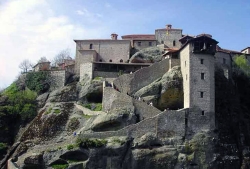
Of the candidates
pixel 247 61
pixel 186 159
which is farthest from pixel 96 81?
pixel 247 61

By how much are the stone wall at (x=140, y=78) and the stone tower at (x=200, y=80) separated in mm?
4284

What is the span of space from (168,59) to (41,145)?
→ 19917mm

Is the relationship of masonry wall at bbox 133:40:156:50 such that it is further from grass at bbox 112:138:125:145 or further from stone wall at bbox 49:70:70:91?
grass at bbox 112:138:125:145

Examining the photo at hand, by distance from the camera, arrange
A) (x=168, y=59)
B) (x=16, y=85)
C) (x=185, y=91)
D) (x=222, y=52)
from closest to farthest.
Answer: (x=185, y=91) < (x=168, y=59) < (x=222, y=52) < (x=16, y=85)

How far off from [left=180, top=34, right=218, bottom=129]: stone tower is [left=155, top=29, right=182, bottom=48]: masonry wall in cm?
1522

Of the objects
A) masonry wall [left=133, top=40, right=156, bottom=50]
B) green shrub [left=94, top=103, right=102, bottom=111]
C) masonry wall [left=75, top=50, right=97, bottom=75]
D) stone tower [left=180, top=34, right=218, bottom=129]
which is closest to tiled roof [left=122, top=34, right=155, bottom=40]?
masonry wall [left=133, top=40, right=156, bottom=50]

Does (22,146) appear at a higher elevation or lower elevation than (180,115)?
lower

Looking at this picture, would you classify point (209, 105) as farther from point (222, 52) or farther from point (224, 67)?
point (222, 52)

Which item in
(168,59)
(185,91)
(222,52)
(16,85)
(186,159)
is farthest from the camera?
(16,85)

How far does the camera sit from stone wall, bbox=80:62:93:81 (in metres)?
61.2

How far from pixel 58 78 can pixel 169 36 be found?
19.0 meters

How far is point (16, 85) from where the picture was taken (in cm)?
6794

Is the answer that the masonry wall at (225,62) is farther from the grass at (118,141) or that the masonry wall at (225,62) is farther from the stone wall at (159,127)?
the grass at (118,141)

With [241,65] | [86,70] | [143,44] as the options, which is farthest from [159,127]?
[143,44]
